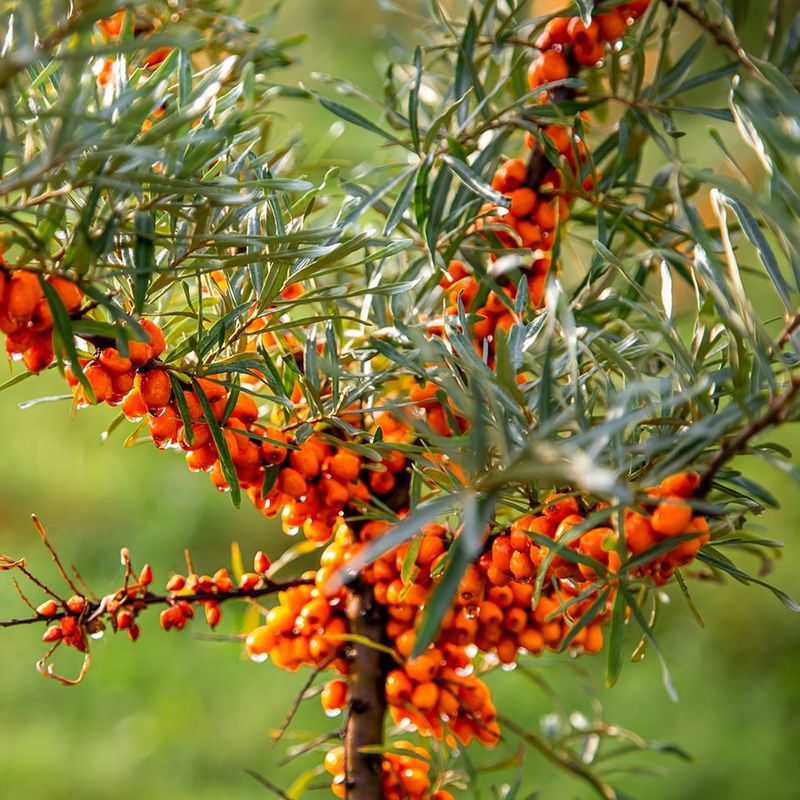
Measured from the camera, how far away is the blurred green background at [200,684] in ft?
4.39

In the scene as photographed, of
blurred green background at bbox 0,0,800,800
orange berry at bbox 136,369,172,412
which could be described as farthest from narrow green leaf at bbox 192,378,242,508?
blurred green background at bbox 0,0,800,800

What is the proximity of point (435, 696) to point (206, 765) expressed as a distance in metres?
0.92

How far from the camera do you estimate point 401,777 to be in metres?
0.60

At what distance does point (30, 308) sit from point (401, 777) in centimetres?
38

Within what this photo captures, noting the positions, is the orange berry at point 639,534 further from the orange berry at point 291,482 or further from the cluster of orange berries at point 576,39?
the cluster of orange berries at point 576,39

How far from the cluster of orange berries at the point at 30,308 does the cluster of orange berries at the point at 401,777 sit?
34 cm

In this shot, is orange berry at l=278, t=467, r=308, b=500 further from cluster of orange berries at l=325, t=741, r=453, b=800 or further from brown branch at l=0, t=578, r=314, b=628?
cluster of orange berries at l=325, t=741, r=453, b=800

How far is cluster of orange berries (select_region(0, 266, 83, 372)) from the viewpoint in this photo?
372 mm

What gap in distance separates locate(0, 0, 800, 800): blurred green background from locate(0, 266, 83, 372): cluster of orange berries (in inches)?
34.0

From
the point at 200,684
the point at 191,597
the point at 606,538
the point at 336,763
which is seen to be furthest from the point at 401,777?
the point at 200,684

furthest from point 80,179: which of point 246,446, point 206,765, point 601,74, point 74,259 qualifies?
point 206,765

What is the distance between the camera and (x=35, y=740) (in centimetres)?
137

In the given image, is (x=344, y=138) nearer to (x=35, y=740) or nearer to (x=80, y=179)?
(x=35, y=740)

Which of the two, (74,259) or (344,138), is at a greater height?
(344,138)
